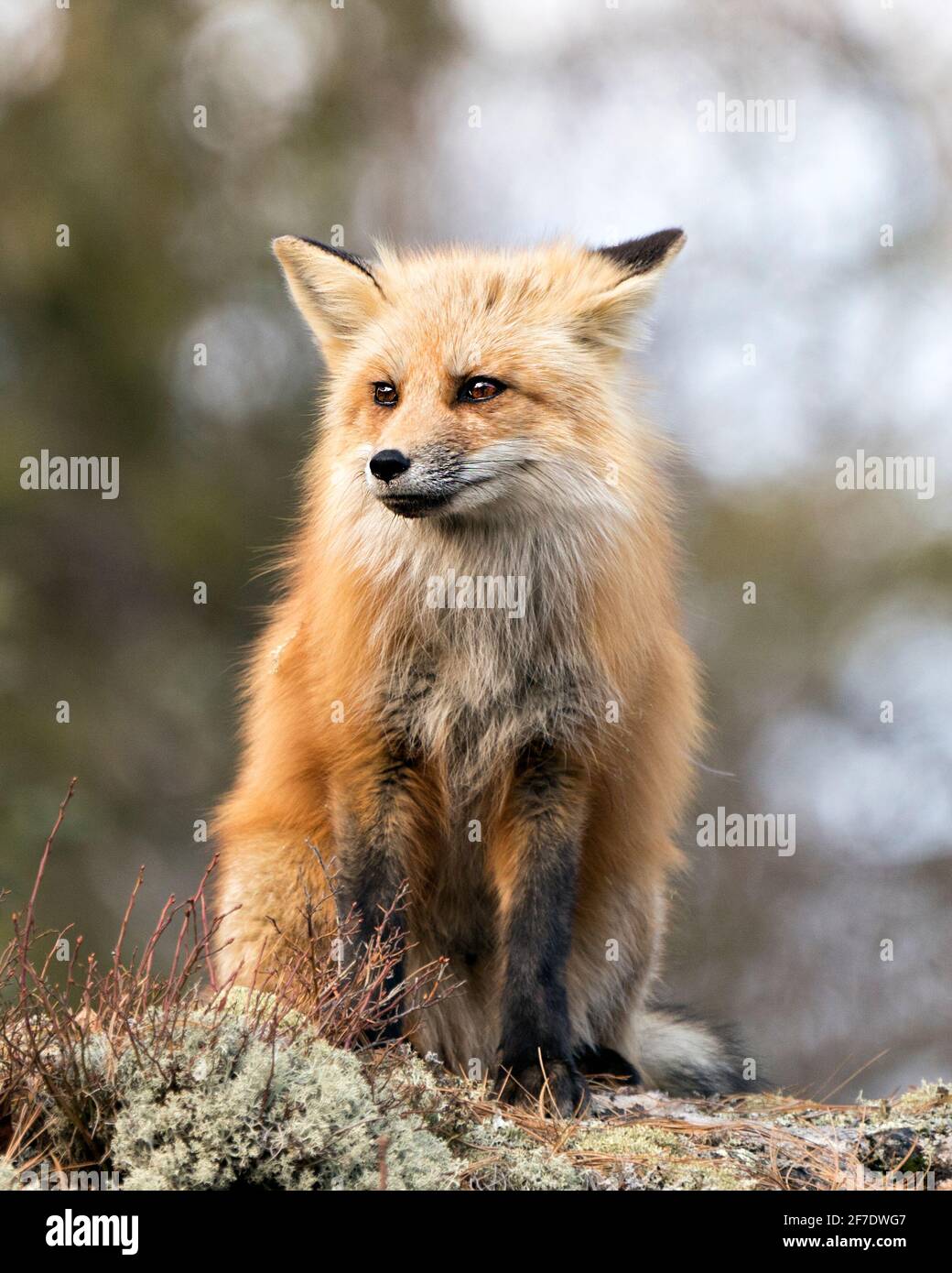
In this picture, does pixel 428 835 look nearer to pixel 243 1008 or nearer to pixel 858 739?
pixel 243 1008

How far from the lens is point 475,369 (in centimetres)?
424

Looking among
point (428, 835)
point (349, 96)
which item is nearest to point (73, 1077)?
point (428, 835)

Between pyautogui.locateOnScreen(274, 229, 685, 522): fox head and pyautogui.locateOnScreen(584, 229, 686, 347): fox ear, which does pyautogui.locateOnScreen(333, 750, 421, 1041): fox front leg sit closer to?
pyautogui.locateOnScreen(274, 229, 685, 522): fox head

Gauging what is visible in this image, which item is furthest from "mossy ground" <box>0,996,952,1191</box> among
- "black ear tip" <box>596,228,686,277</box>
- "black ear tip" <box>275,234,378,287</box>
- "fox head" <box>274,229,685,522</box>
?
"black ear tip" <box>596,228,686,277</box>

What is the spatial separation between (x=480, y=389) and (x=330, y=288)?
822mm

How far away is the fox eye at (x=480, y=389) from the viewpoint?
4250 millimetres

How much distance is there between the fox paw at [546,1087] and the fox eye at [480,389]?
2094 mm

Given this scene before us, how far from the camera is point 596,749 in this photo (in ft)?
14.6

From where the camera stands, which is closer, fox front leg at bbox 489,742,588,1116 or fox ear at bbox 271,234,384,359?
fox front leg at bbox 489,742,588,1116

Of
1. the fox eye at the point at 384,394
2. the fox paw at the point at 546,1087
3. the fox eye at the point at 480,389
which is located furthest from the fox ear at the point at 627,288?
the fox paw at the point at 546,1087

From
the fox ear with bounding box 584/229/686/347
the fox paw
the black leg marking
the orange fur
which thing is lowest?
the fox paw

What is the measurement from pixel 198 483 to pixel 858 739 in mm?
6500

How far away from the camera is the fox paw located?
4.03 metres

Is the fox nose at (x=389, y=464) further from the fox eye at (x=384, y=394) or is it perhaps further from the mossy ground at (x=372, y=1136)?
the mossy ground at (x=372, y=1136)
